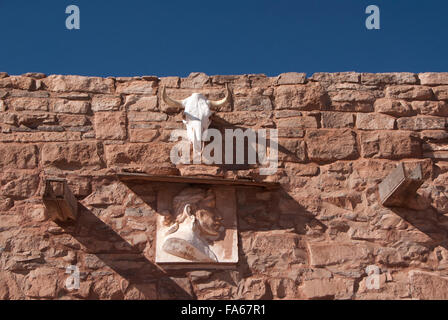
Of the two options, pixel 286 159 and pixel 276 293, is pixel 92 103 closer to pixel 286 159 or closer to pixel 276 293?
pixel 286 159

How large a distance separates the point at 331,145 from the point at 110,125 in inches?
77.1

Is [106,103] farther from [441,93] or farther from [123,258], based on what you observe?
[441,93]

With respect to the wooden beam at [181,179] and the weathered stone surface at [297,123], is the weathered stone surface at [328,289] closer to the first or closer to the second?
the wooden beam at [181,179]

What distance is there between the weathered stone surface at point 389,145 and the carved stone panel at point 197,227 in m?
1.31

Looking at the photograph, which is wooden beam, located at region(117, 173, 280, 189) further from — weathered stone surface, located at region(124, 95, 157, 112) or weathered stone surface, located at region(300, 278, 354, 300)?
weathered stone surface, located at region(300, 278, 354, 300)

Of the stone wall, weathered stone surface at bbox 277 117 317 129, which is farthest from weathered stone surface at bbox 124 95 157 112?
weathered stone surface at bbox 277 117 317 129

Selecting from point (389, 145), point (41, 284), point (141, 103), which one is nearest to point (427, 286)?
point (389, 145)

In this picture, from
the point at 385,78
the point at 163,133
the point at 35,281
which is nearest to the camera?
the point at 35,281

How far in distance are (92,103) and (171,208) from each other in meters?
1.27

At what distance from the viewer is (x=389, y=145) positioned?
5.98 meters

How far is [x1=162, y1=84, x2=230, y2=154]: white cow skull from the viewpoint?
579cm

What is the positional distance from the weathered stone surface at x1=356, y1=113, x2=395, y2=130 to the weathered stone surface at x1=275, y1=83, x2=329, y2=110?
1.13 feet

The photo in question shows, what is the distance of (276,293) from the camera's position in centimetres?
528

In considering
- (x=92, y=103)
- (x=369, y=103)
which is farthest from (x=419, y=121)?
(x=92, y=103)
